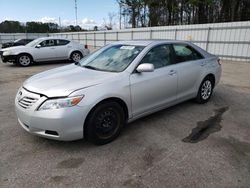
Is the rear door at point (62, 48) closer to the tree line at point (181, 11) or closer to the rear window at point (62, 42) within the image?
the rear window at point (62, 42)

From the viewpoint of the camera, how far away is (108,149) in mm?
2826

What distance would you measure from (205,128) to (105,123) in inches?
69.7

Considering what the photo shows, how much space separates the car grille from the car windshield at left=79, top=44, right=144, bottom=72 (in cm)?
115

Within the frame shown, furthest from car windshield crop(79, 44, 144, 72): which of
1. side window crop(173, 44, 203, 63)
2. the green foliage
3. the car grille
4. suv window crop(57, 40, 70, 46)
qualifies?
the green foliage

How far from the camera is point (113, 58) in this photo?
352 cm

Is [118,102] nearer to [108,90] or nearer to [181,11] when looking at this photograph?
[108,90]

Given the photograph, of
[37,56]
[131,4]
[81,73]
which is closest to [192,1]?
[131,4]

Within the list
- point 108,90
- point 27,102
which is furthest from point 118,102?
point 27,102

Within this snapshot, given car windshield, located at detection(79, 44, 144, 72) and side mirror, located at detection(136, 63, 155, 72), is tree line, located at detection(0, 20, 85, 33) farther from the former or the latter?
side mirror, located at detection(136, 63, 155, 72)

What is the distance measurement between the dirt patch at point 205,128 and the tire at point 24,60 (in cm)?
931

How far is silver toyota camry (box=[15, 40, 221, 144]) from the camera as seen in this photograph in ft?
8.36

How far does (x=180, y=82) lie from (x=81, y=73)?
1.86 metres

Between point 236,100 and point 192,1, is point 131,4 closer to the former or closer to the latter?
point 192,1

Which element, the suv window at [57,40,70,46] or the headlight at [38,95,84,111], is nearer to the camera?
the headlight at [38,95,84,111]
